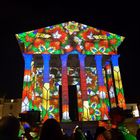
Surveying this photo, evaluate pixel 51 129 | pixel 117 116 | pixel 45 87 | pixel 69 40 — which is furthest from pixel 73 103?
pixel 51 129

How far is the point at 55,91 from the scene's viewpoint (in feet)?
89.9

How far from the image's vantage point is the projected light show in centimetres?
2497

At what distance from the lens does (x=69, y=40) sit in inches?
1065

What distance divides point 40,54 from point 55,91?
4970mm

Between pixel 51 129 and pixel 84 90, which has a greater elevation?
pixel 84 90

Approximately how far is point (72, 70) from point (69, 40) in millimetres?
4149

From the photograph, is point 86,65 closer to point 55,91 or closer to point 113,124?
point 55,91

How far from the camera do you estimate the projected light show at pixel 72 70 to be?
2497 cm

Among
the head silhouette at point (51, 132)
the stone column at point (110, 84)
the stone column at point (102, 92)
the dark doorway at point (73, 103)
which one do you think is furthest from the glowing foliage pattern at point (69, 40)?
the head silhouette at point (51, 132)

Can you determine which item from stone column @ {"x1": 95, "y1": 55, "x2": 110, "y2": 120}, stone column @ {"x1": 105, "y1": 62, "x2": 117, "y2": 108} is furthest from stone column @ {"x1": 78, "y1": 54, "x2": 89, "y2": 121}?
stone column @ {"x1": 105, "y1": 62, "x2": 117, "y2": 108}

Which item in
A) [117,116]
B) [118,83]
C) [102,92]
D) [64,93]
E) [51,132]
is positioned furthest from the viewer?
[118,83]

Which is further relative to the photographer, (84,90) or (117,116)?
(84,90)

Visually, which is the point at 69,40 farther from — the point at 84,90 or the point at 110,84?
the point at 110,84

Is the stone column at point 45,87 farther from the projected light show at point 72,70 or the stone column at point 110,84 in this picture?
the stone column at point 110,84
